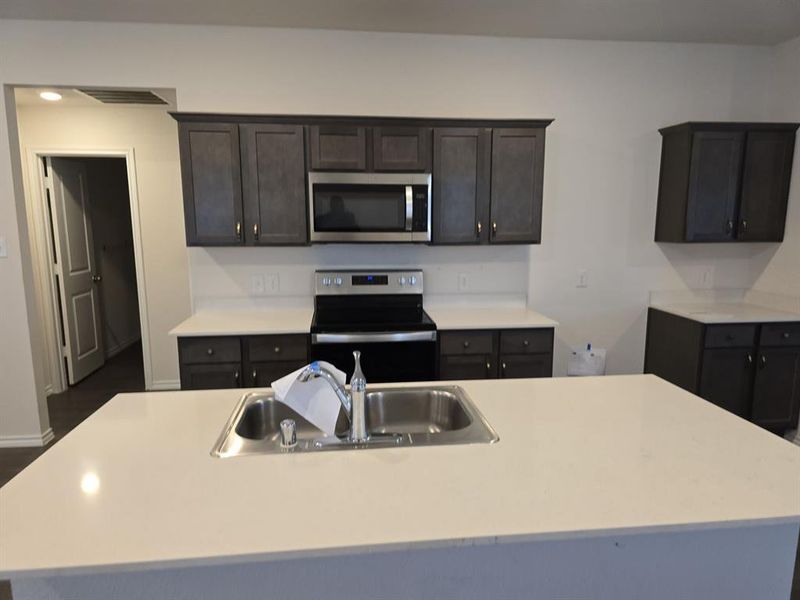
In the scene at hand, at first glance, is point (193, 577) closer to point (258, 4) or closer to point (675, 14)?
point (258, 4)

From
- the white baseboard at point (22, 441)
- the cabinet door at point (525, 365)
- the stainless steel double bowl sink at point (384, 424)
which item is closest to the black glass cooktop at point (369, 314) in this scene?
the cabinet door at point (525, 365)

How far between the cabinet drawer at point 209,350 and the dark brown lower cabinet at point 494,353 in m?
1.19

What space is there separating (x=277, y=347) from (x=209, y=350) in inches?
14.8

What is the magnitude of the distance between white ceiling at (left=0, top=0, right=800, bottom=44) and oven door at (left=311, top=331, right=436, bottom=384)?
186 centimetres

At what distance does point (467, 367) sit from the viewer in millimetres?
2877

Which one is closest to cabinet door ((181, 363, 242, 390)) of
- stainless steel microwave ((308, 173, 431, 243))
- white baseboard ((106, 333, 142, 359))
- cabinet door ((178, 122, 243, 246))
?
cabinet door ((178, 122, 243, 246))

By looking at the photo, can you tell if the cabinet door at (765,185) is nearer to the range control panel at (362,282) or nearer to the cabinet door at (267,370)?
the range control panel at (362,282)

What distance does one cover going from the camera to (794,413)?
10.3 ft

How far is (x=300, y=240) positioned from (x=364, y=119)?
81 cm

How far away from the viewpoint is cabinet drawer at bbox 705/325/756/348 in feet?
9.86

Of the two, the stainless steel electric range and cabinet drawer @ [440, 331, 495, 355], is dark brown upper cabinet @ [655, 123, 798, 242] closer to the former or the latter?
cabinet drawer @ [440, 331, 495, 355]

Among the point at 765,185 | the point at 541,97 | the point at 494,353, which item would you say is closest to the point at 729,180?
the point at 765,185

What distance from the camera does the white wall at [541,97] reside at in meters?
2.94

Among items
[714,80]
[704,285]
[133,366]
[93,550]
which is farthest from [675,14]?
[133,366]
